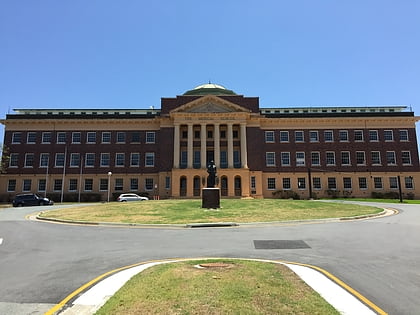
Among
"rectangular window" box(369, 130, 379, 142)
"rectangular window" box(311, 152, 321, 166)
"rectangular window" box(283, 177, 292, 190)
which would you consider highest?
"rectangular window" box(369, 130, 379, 142)

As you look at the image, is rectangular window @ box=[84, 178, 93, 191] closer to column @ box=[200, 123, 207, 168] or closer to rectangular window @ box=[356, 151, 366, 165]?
column @ box=[200, 123, 207, 168]

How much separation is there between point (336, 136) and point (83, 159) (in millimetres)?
44586

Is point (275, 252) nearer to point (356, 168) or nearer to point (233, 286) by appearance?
point (233, 286)

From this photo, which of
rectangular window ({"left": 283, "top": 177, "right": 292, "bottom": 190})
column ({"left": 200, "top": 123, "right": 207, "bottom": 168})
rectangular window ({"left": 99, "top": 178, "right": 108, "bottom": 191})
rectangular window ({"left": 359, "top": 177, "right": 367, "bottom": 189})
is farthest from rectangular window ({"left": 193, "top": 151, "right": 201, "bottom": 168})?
rectangular window ({"left": 359, "top": 177, "right": 367, "bottom": 189})

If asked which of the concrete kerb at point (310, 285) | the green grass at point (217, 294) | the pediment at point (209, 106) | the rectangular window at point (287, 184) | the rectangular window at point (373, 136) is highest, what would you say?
the pediment at point (209, 106)

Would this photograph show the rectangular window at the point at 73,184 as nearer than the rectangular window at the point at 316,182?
No

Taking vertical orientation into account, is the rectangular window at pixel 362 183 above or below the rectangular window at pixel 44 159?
below

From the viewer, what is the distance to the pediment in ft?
154

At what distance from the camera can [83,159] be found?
1890 inches

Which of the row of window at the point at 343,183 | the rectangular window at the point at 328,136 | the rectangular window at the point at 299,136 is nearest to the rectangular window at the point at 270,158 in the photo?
the row of window at the point at 343,183

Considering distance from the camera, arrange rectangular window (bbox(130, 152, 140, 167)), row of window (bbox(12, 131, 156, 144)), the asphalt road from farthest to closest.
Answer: row of window (bbox(12, 131, 156, 144)) → rectangular window (bbox(130, 152, 140, 167)) → the asphalt road

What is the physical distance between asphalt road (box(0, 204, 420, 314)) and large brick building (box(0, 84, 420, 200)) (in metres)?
33.0

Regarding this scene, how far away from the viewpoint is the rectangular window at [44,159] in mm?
47688

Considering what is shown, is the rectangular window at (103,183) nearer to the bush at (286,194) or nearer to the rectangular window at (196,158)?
the rectangular window at (196,158)
